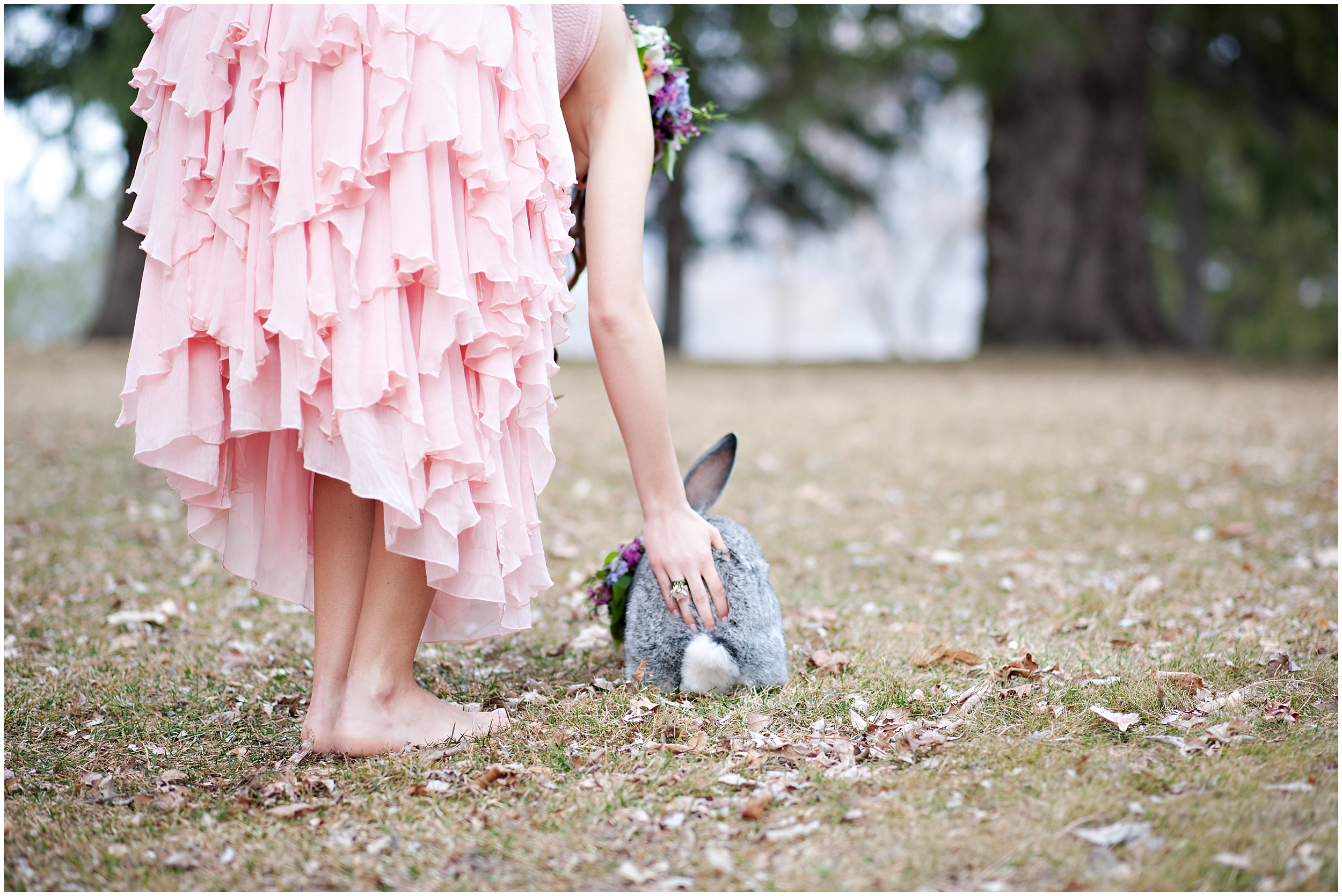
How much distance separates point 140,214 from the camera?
70.9 inches

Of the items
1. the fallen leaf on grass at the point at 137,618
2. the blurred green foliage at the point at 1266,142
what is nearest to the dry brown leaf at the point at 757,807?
the fallen leaf on grass at the point at 137,618

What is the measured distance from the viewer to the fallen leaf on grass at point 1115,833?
143 cm

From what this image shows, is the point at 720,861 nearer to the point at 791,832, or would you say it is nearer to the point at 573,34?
the point at 791,832

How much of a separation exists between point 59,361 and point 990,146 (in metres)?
9.72

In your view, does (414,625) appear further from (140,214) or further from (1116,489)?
(1116,489)

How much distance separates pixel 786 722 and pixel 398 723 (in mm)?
712

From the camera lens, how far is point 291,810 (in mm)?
1646

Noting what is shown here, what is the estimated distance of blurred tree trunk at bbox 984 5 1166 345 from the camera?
11367mm

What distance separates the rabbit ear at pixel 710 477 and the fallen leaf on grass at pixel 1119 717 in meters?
0.86

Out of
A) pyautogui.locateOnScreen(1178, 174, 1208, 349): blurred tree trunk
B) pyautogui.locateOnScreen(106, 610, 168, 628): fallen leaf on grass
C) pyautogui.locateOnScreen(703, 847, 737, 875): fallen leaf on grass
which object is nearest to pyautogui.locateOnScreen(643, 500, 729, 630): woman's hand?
pyautogui.locateOnScreen(703, 847, 737, 875): fallen leaf on grass

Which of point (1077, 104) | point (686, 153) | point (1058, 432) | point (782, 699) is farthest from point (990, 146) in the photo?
point (782, 699)

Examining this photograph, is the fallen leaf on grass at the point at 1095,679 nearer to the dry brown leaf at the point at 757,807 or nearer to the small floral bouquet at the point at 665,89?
the dry brown leaf at the point at 757,807

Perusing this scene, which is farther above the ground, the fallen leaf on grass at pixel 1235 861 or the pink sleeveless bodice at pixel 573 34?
the pink sleeveless bodice at pixel 573 34

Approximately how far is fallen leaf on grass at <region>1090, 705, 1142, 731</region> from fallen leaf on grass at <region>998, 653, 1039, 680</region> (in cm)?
24
